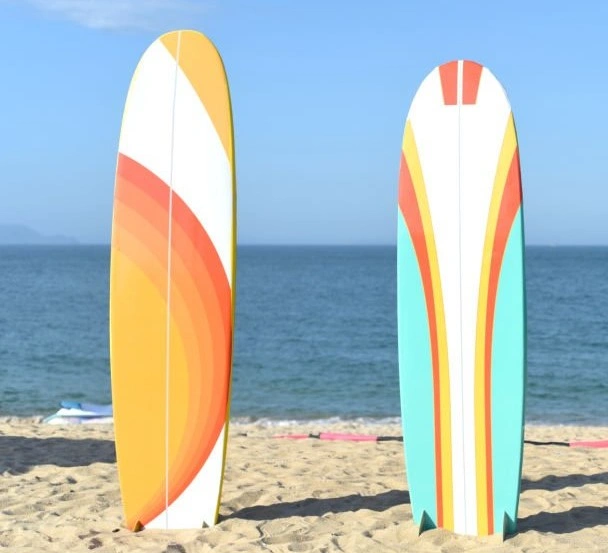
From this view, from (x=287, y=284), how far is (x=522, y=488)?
47254 mm

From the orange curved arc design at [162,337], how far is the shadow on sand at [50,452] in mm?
1569

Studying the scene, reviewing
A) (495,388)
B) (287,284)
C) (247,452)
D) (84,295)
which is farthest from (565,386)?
(287,284)

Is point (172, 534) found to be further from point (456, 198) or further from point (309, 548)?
point (456, 198)

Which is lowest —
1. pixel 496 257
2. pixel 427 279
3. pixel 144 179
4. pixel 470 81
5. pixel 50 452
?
pixel 50 452

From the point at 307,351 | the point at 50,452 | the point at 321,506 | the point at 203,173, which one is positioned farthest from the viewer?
the point at 307,351

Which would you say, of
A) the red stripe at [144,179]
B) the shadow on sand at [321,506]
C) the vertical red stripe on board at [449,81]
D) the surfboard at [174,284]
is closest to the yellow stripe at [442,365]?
the vertical red stripe on board at [449,81]

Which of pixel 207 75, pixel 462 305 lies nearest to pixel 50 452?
pixel 207 75

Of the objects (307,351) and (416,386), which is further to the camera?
(307,351)

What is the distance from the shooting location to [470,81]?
448 cm

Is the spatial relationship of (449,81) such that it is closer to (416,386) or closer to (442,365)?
(442,365)

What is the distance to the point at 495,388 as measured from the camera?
437 centimetres

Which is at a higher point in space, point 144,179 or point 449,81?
point 449,81

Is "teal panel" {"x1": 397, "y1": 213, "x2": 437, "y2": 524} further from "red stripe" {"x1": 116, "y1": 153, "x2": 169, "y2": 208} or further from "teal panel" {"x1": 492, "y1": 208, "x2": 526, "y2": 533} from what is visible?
"red stripe" {"x1": 116, "y1": 153, "x2": 169, "y2": 208}

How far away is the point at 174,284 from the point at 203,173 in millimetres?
554
